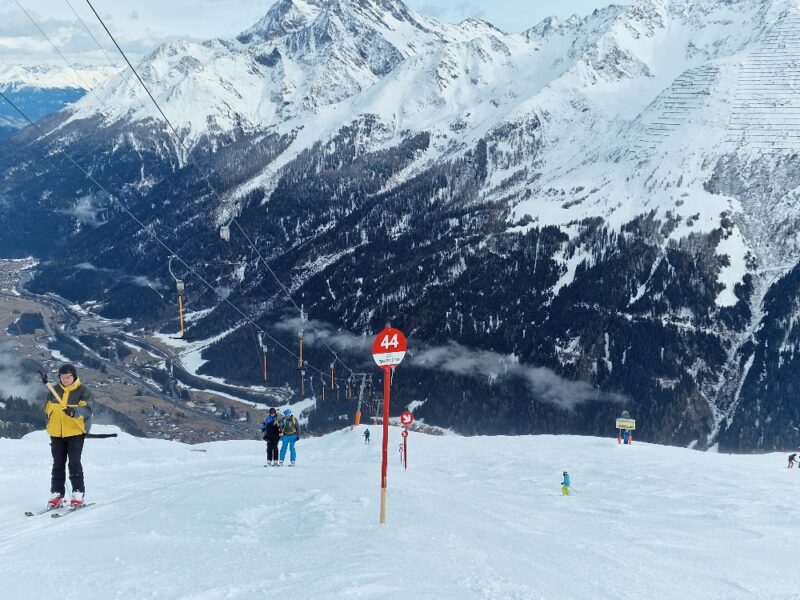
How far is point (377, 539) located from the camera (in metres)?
11.7

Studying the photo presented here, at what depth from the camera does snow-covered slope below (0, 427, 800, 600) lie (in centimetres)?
970

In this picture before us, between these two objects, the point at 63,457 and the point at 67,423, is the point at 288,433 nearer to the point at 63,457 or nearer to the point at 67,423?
the point at 63,457

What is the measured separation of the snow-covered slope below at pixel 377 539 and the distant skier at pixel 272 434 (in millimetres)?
2897

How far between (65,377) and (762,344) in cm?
20334

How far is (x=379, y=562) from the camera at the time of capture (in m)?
10.2

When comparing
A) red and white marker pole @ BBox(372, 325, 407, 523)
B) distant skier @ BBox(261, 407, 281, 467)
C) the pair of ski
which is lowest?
the pair of ski

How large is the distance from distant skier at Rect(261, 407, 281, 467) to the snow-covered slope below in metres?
2.90

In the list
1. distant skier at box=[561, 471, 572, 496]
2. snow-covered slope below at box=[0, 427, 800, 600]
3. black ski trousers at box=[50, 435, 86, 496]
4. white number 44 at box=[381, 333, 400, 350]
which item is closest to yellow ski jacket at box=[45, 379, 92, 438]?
black ski trousers at box=[50, 435, 86, 496]

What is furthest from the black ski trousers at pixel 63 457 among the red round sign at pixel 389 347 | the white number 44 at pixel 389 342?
the white number 44 at pixel 389 342

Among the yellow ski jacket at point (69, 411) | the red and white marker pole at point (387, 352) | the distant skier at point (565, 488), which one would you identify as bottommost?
the distant skier at point (565, 488)

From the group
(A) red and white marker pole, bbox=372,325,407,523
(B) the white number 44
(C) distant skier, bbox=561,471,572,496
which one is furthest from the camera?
(C) distant skier, bbox=561,471,572,496

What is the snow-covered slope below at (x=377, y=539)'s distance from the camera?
9.70 m

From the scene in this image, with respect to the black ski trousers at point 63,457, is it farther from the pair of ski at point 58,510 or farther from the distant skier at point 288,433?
the distant skier at point 288,433

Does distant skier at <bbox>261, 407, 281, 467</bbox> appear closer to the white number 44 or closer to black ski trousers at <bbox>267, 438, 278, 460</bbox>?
black ski trousers at <bbox>267, 438, 278, 460</bbox>
